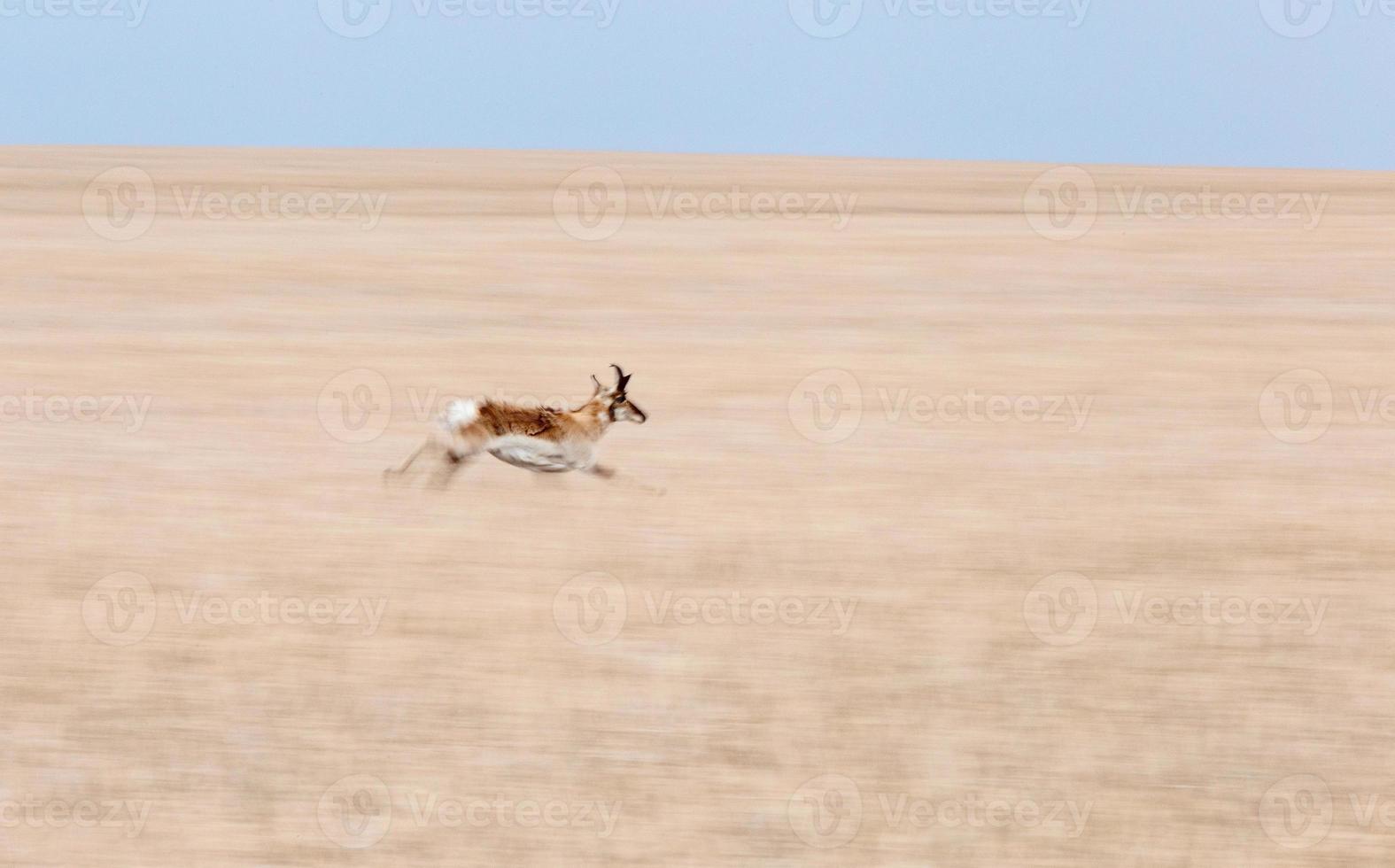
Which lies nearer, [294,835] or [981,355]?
[294,835]

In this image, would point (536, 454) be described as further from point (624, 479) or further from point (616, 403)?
point (624, 479)

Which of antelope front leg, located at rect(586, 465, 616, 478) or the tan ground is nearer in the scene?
the tan ground

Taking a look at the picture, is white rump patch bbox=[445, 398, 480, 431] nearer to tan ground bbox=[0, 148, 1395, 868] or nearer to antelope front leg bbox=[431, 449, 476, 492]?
antelope front leg bbox=[431, 449, 476, 492]

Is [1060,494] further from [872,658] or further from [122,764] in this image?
[122,764]

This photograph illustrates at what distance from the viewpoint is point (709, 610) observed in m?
7.00

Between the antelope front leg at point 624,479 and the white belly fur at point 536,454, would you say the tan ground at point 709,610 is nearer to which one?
the antelope front leg at point 624,479

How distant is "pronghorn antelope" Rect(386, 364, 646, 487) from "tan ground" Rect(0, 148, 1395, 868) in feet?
1.04

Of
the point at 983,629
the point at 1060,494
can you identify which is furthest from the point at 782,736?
the point at 1060,494

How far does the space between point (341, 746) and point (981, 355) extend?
10.8 m

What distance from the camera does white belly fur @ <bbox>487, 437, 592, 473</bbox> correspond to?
818 centimetres

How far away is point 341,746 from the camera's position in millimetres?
5742

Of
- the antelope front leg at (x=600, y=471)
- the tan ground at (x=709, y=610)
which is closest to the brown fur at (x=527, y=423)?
the antelope front leg at (x=600, y=471)

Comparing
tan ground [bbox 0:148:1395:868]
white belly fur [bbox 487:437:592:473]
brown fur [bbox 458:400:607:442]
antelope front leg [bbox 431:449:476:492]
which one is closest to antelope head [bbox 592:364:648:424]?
brown fur [bbox 458:400:607:442]

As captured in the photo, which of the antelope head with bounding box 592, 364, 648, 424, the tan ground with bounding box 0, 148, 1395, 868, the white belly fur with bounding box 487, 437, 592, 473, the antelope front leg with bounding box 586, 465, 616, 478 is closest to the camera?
the tan ground with bounding box 0, 148, 1395, 868
